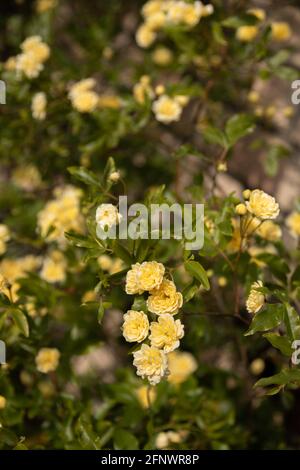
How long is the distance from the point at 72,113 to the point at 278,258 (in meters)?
0.76

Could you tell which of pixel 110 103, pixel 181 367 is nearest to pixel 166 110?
pixel 110 103

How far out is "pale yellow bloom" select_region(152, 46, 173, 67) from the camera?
1991 millimetres

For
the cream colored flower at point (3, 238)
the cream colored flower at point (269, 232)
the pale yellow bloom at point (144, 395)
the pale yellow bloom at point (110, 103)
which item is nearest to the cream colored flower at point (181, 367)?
the pale yellow bloom at point (144, 395)

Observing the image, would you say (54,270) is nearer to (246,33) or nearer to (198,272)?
(198,272)

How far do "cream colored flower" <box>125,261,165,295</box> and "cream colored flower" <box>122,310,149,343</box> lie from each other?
1.7 inches

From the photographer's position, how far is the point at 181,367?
1.64 meters

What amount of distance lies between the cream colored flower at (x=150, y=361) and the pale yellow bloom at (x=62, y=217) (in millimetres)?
602

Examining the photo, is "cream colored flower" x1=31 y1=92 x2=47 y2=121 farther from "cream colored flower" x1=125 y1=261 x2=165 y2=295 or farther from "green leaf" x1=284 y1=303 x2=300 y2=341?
"green leaf" x1=284 y1=303 x2=300 y2=341

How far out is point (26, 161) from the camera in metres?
1.92

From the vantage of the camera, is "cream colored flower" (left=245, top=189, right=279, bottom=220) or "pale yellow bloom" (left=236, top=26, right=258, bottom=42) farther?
"pale yellow bloom" (left=236, top=26, right=258, bottom=42)

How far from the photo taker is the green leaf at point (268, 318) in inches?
39.8

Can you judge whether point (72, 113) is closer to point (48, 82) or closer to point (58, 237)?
point (48, 82)

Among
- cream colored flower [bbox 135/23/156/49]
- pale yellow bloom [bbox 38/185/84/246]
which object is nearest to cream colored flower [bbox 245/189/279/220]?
pale yellow bloom [bbox 38/185/84/246]

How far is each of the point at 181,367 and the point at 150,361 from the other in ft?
2.12
